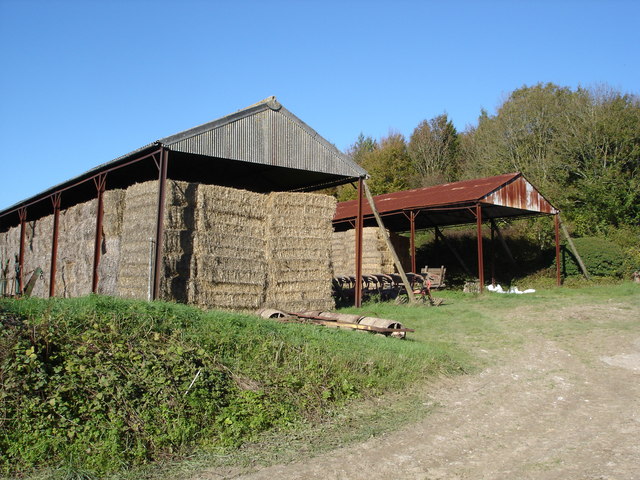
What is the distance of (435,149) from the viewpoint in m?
54.6

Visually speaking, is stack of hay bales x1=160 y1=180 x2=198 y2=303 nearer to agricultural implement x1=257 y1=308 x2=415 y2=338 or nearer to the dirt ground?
agricultural implement x1=257 y1=308 x2=415 y2=338

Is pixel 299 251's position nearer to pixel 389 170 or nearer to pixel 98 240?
pixel 98 240

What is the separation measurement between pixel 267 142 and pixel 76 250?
712 centimetres

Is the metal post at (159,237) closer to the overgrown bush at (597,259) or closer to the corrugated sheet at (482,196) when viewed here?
the corrugated sheet at (482,196)

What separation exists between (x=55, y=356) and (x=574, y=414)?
6630mm

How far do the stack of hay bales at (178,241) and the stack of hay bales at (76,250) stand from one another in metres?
4.54

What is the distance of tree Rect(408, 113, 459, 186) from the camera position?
5386cm

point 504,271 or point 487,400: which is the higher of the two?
point 504,271

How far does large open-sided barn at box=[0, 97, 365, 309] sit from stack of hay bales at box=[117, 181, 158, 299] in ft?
0.09

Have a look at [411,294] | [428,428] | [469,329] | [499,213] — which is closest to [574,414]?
[428,428]

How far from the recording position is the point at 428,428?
22.8 feet

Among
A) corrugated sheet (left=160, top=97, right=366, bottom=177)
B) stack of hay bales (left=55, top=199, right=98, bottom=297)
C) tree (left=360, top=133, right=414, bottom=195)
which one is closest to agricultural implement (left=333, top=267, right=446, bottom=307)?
corrugated sheet (left=160, top=97, right=366, bottom=177)

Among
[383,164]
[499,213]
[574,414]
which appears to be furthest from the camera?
[383,164]

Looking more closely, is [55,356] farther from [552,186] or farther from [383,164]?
[383,164]
